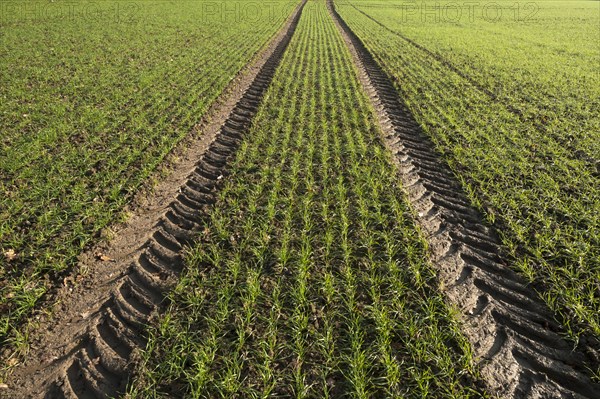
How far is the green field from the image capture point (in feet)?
13.0

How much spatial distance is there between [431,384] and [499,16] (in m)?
53.8

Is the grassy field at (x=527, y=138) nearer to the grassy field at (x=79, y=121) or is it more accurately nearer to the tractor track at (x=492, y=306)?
the tractor track at (x=492, y=306)

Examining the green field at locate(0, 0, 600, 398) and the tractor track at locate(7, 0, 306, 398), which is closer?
the tractor track at locate(7, 0, 306, 398)

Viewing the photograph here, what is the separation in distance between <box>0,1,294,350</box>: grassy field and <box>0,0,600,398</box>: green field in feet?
0.22

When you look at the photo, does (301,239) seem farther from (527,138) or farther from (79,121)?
(79,121)

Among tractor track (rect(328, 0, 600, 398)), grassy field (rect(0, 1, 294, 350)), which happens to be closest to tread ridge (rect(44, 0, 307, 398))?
grassy field (rect(0, 1, 294, 350))

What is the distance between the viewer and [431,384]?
378cm

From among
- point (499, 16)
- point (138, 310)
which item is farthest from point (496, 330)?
point (499, 16)

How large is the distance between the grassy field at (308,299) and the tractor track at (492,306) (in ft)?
1.07

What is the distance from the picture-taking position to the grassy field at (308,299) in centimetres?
382

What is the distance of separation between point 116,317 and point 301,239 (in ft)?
9.88

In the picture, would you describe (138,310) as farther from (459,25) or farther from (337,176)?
(459,25)

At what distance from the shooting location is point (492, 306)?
185 inches

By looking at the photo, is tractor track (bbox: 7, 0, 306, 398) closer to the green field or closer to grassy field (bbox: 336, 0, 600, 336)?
the green field
